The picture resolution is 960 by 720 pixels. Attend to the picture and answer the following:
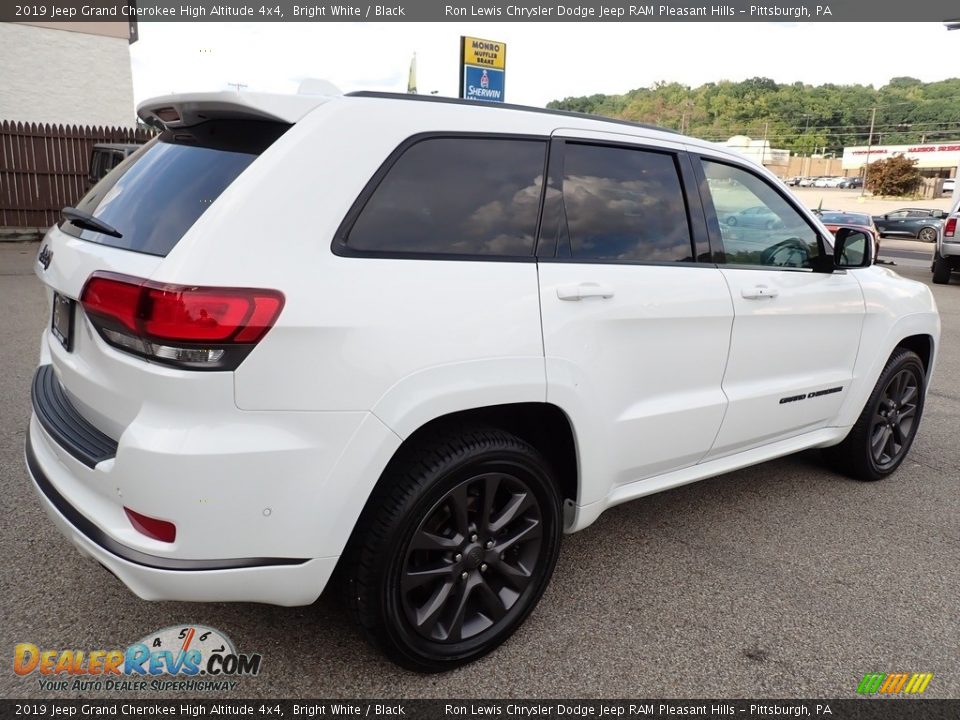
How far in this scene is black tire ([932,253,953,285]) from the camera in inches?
571

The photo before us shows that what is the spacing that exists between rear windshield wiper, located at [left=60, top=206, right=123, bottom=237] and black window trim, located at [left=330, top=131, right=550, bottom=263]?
2.40 ft

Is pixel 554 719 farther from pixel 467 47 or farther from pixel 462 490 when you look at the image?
pixel 467 47

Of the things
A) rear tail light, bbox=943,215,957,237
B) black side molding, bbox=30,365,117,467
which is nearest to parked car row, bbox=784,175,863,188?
rear tail light, bbox=943,215,957,237

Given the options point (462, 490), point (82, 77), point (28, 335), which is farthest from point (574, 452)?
point (82, 77)

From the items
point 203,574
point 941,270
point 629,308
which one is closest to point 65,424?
point 203,574

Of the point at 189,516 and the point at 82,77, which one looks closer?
the point at 189,516

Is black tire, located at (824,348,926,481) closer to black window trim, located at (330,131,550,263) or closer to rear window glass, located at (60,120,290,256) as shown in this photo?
black window trim, located at (330,131,550,263)

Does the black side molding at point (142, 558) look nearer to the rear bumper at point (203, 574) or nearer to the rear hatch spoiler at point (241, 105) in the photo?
the rear bumper at point (203, 574)

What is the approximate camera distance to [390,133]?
2.21m

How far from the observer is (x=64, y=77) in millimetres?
18016

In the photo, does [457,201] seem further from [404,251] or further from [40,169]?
[40,169]

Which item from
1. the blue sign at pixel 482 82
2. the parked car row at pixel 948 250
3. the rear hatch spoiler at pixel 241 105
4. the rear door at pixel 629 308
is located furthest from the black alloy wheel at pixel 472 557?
the parked car row at pixel 948 250

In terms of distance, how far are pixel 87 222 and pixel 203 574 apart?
121 cm

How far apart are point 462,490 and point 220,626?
3.57 feet
